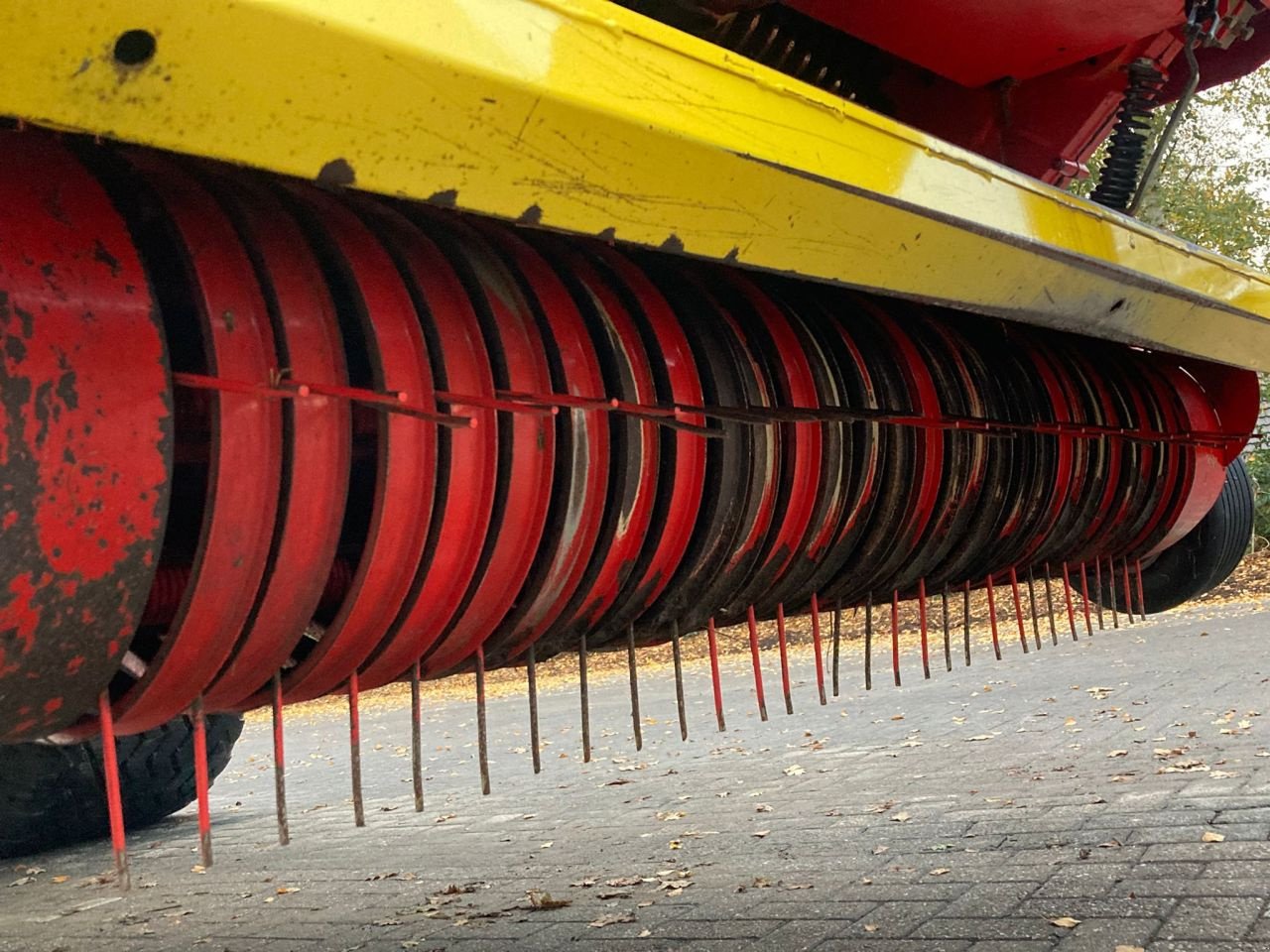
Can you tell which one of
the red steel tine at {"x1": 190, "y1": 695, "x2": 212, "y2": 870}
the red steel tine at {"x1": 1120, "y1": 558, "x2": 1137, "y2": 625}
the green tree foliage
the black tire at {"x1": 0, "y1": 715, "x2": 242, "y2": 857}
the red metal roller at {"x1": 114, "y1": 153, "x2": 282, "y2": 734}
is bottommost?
the black tire at {"x1": 0, "y1": 715, "x2": 242, "y2": 857}

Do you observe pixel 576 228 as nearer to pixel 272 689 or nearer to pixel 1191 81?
pixel 272 689

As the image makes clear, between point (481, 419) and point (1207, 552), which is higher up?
point (481, 419)

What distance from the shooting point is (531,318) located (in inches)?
74.6

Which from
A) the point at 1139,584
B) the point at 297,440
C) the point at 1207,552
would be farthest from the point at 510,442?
the point at 1207,552

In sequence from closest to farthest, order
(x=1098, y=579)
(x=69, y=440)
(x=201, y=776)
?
(x=69, y=440)
(x=201, y=776)
(x=1098, y=579)

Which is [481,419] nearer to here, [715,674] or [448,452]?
[448,452]

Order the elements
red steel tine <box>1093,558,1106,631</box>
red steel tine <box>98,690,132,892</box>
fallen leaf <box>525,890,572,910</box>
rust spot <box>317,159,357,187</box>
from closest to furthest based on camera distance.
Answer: rust spot <box>317,159,357,187</box> → red steel tine <box>98,690,132,892</box> → fallen leaf <box>525,890,572,910</box> → red steel tine <box>1093,558,1106,631</box>

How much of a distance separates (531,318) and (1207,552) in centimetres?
264

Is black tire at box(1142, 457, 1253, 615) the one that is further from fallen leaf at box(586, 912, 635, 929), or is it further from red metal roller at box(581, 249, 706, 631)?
red metal roller at box(581, 249, 706, 631)

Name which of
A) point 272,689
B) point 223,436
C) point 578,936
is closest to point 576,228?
point 223,436

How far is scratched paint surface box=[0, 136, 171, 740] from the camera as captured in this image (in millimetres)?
1160

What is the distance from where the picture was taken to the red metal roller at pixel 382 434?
161cm

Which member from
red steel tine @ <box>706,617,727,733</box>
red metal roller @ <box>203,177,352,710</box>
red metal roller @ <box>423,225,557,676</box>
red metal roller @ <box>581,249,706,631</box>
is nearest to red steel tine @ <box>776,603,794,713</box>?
red steel tine @ <box>706,617,727,733</box>

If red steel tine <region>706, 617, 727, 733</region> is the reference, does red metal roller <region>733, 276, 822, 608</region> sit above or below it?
above
